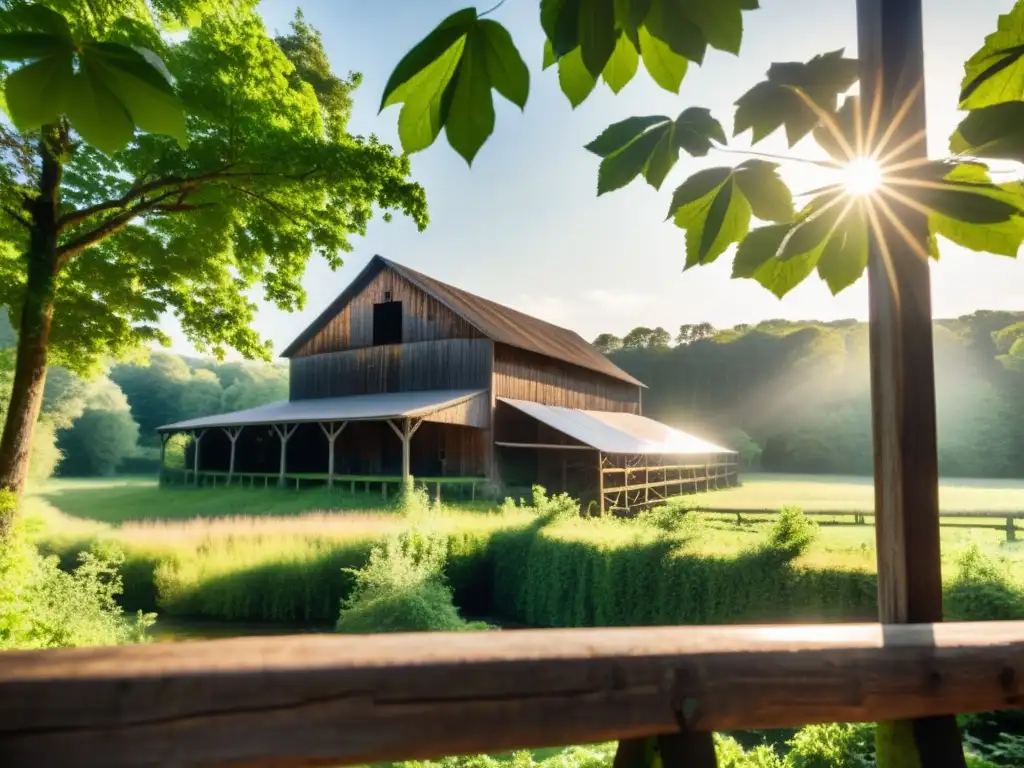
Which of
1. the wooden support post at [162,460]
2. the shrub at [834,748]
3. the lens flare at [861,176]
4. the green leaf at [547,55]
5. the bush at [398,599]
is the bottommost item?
the shrub at [834,748]

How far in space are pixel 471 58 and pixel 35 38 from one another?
36 centimetres

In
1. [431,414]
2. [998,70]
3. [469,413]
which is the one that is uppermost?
[469,413]

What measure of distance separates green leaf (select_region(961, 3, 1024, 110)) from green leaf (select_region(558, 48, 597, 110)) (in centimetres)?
47

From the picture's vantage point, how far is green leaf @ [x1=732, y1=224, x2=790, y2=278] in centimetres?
70

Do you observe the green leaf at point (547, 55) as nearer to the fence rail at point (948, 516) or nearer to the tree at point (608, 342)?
the fence rail at point (948, 516)

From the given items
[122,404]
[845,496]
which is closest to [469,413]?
[845,496]

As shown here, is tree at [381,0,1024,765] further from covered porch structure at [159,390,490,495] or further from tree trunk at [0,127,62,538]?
covered porch structure at [159,390,490,495]

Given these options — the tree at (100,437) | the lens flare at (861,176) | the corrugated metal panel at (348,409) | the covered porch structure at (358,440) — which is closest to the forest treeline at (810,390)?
the covered porch structure at (358,440)

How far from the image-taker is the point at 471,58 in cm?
54

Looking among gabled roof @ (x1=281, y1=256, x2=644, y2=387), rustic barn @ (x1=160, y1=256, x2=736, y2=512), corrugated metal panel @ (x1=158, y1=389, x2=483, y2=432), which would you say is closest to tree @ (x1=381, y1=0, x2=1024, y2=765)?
corrugated metal panel @ (x1=158, y1=389, x2=483, y2=432)

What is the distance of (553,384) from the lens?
66.1 feet

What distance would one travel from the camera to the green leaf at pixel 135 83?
20.6 inches

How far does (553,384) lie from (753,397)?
857 inches

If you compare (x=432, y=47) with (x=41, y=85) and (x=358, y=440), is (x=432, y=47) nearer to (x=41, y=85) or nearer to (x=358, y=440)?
(x=41, y=85)
